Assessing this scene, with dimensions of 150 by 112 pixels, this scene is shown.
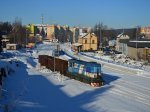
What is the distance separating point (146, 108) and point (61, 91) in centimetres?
895

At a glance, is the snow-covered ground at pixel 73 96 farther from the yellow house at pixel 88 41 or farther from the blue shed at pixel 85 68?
the yellow house at pixel 88 41

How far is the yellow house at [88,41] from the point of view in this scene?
301ft

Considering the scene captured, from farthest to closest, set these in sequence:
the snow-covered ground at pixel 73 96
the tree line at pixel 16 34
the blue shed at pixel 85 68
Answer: the tree line at pixel 16 34
the blue shed at pixel 85 68
the snow-covered ground at pixel 73 96

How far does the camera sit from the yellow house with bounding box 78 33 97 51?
9175 centimetres

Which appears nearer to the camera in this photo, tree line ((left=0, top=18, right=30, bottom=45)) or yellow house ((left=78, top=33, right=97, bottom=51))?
yellow house ((left=78, top=33, right=97, bottom=51))

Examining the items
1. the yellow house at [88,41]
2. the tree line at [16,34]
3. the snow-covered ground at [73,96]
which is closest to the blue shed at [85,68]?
the snow-covered ground at [73,96]

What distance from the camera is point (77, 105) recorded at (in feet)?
74.2

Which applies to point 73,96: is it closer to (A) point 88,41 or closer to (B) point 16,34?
(A) point 88,41

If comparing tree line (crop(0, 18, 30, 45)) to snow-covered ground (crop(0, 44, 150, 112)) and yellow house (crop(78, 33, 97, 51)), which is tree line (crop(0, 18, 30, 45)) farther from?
snow-covered ground (crop(0, 44, 150, 112))

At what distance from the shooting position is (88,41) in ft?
304

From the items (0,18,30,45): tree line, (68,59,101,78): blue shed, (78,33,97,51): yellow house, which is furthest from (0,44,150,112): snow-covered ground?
(0,18,30,45): tree line

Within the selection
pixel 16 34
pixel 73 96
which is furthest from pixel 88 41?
pixel 73 96

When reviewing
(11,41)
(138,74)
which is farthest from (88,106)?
(11,41)

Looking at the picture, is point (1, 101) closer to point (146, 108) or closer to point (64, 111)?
point (64, 111)
